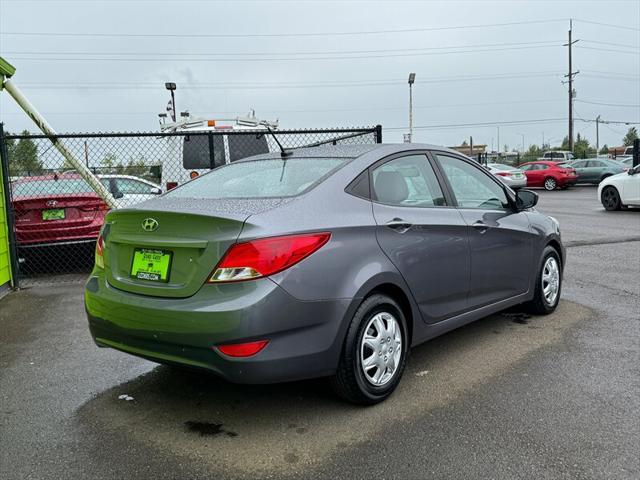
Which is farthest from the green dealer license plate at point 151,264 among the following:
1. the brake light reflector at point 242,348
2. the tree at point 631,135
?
the tree at point 631,135

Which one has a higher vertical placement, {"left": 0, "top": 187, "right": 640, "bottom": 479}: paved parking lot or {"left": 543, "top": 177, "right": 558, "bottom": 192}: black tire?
{"left": 543, "top": 177, "right": 558, "bottom": 192}: black tire

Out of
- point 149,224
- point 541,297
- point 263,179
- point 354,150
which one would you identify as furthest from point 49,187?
point 541,297

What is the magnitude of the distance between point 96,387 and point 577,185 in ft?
97.4

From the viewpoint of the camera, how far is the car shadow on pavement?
2975mm

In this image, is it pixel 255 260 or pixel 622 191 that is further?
pixel 622 191

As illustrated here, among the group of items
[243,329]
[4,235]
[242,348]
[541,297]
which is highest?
[4,235]

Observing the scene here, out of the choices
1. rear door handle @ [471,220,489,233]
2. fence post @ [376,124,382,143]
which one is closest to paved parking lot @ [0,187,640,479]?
rear door handle @ [471,220,489,233]

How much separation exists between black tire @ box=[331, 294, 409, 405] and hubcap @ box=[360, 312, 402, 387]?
0.09 feet

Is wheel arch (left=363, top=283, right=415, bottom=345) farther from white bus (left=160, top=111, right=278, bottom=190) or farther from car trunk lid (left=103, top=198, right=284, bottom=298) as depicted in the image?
white bus (left=160, top=111, right=278, bottom=190)

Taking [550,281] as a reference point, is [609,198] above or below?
above

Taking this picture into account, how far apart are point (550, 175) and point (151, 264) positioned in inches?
1091

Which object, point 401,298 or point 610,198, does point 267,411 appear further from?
point 610,198

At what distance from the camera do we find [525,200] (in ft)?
16.3

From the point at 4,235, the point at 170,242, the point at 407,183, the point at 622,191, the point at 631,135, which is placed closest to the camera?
the point at 170,242
